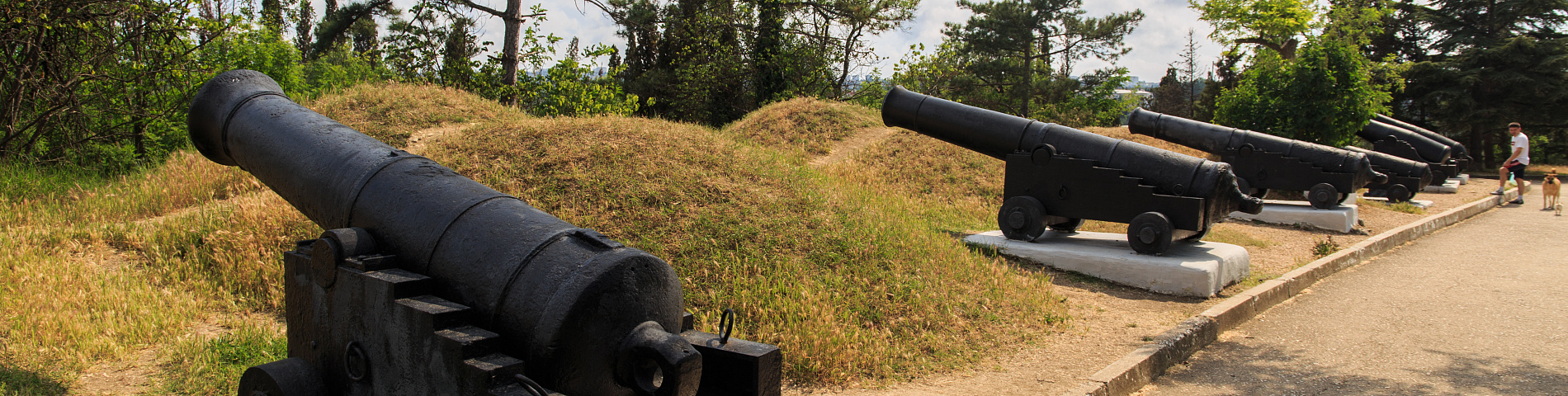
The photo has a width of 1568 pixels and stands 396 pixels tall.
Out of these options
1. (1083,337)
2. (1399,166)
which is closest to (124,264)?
(1083,337)

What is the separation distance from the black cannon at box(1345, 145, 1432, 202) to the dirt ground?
6.80 m

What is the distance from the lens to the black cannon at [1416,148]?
17.6 meters

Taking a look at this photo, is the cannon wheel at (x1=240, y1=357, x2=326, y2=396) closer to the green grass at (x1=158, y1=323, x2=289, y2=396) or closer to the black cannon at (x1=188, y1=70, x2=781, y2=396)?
the black cannon at (x1=188, y1=70, x2=781, y2=396)

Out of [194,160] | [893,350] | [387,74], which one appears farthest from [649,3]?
Answer: [893,350]

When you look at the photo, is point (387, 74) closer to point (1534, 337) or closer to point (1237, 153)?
point (1237, 153)

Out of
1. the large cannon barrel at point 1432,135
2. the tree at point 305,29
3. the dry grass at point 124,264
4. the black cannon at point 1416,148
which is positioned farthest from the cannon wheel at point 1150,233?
the tree at point 305,29

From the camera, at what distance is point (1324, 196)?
11305 millimetres

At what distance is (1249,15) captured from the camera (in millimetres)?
26047

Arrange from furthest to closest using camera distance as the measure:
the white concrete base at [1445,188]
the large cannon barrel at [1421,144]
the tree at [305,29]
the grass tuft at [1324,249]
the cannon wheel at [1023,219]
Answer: the tree at [305,29] → the large cannon barrel at [1421,144] → the white concrete base at [1445,188] → the grass tuft at [1324,249] → the cannon wheel at [1023,219]

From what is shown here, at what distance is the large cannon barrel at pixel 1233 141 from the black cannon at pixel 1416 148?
292 inches

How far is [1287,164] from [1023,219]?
21.0 ft

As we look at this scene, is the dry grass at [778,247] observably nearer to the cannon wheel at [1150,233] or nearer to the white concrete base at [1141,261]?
the white concrete base at [1141,261]

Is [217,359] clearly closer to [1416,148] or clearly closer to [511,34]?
[511,34]

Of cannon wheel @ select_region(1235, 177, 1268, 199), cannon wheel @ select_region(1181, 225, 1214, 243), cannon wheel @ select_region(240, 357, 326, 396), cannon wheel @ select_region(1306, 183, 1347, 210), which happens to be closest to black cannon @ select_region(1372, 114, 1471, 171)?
cannon wheel @ select_region(1235, 177, 1268, 199)
